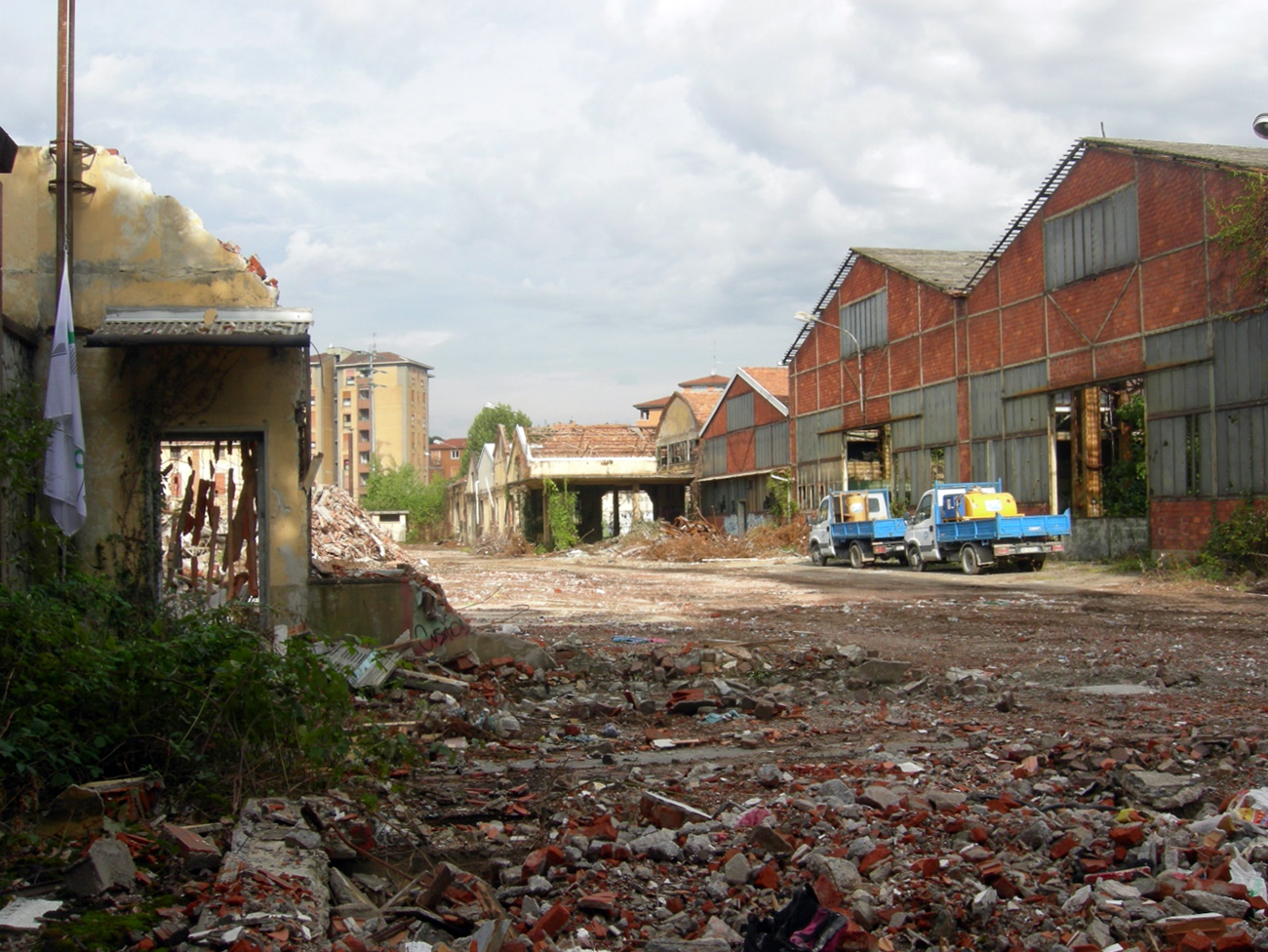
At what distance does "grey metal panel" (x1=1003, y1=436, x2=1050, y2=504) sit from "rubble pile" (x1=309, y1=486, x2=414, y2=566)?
1648 cm

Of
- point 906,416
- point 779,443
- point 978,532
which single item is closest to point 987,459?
point 906,416

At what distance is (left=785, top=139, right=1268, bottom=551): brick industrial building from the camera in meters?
21.9

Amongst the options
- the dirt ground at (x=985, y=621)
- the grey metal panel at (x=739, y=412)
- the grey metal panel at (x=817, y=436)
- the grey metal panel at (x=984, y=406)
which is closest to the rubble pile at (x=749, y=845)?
the dirt ground at (x=985, y=621)

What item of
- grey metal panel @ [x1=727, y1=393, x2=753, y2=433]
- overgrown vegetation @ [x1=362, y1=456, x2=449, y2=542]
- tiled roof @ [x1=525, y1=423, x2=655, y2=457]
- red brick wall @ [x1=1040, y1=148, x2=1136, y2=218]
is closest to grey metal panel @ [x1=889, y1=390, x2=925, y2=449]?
red brick wall @ [x1=1040, y1=148, x2=1136, y2=218]

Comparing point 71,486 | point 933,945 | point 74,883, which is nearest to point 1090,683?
point 933,945

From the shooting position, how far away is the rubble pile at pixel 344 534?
85.2 feet

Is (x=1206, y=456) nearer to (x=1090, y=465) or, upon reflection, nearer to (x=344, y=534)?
(x=1090, y=465)

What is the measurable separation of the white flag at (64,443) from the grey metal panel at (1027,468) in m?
23.6

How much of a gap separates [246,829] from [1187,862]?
3.95m

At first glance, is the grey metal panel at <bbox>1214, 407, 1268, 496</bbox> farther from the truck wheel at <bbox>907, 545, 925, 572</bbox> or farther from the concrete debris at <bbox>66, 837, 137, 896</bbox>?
the concrete debris at <bbox>66, 837, 137, 896</bbox>

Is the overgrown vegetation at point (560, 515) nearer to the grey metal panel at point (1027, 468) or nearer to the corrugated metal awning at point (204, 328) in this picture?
the grey metal panel at point (1027, 468)

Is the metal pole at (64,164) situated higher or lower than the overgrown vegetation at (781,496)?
higher

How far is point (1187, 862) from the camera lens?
4266mm

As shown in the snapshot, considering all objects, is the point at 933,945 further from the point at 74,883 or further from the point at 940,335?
the point at 940,335
